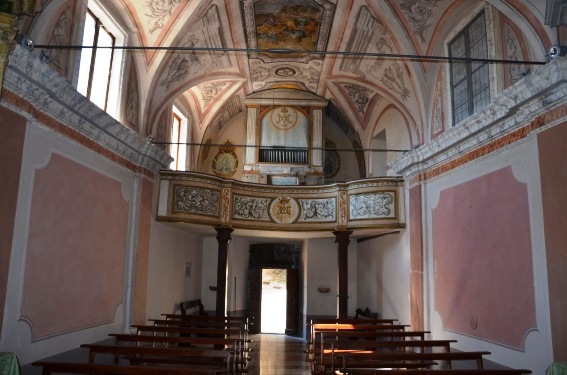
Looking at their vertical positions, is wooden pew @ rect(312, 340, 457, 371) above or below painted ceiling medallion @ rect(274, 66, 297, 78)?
below

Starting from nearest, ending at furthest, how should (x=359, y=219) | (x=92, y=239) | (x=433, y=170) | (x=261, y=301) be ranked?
(x=92, y=239), (x=433, y=170), (x=359, y=219), (x=261, y=301)

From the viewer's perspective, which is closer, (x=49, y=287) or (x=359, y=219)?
(x=49, y=287)

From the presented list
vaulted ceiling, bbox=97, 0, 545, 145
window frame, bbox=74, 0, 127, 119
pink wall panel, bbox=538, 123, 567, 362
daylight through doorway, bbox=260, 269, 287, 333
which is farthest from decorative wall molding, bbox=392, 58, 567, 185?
daylight through doorway, bbox=260, 269, 287, 333

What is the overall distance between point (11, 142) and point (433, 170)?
27.9ft

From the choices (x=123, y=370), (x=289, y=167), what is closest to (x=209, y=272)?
(x=289, y=167)

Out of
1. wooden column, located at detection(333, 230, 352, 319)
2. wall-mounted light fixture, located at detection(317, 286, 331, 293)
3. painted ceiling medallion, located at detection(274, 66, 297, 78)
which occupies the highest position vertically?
painted ceiling medallion, located at detection(274, 66, 297, 78)

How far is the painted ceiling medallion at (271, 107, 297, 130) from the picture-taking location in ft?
53.3

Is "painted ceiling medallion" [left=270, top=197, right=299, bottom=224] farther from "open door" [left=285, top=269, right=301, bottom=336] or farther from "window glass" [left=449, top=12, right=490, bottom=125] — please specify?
"window glass" [left=449, top=12, right=490, bottom=125]

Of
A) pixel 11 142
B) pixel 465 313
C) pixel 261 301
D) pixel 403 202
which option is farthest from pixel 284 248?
pixel 11 142

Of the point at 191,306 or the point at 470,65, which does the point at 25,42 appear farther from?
the point at 191,306

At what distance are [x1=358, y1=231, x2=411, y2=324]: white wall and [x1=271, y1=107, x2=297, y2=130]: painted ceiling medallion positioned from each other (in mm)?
4777

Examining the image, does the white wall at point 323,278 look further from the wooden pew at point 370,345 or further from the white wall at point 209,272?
the wooden pew at point 370,345

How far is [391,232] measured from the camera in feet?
44.0

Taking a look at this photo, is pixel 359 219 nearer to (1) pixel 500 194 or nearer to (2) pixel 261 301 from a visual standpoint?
(1) pixel 500 194
